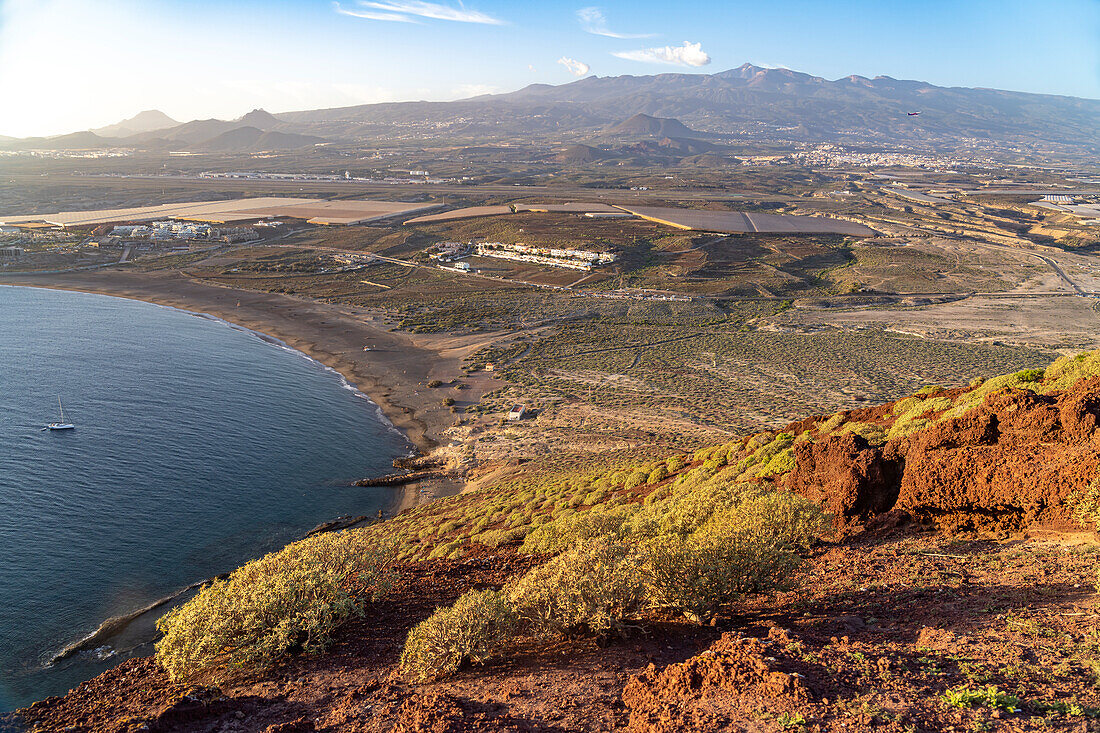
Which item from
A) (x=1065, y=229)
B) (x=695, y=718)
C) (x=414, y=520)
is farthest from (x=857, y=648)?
(x=1065, y=229)

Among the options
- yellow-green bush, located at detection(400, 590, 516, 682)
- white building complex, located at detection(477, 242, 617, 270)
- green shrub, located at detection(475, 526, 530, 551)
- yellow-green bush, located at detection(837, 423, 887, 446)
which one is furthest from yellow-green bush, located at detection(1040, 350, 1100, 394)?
white building complex, located at detection(477, 242, 617, 270)

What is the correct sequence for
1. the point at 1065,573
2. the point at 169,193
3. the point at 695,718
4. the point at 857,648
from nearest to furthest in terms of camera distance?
1. the point at 695,718
2. the point at 857,648
3. the point at 1065,573
4. the point at 169,193

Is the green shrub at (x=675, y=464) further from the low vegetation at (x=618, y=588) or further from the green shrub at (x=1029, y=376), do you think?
the low vegetation at (x=618, y=588)

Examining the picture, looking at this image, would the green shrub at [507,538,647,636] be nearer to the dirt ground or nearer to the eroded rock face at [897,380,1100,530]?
the dirt ground

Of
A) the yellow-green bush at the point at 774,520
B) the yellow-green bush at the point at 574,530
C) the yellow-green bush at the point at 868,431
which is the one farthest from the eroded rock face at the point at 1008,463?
the yellow-green bush at the point at 574,530

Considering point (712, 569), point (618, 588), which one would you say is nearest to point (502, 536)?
point (618, 588)

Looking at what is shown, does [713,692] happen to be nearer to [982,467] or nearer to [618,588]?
[618,588]

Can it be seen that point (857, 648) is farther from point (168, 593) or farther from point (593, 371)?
point (593, 371)
